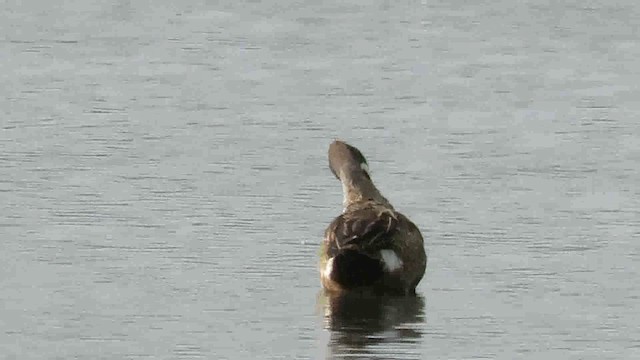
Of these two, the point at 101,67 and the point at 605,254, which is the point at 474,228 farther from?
the point at 101,67

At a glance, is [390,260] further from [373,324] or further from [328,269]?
[373,324]

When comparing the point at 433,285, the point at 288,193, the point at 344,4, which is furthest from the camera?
the point at 344,4

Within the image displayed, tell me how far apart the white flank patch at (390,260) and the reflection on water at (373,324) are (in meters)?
0.19

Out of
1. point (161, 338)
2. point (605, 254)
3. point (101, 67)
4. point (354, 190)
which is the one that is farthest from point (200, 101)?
point (161, 338)

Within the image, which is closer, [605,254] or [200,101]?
[605,254]

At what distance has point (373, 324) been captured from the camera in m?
10.8

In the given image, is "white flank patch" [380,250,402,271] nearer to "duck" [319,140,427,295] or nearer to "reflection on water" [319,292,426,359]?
"duck" [319,140,427,295]

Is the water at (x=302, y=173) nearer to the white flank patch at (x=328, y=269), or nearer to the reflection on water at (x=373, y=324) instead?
the reflection on water at (x=373, y=324)

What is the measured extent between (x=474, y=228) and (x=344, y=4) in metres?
10.4

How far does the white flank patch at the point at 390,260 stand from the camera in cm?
1127

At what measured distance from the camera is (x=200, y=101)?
1706cm

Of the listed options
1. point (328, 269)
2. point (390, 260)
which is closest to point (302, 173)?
point (390, 260)

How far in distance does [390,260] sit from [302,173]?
10.2 feet

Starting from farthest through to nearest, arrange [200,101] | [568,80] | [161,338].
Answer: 1. [568,80]
2. [200,101]
3. [161,338]
